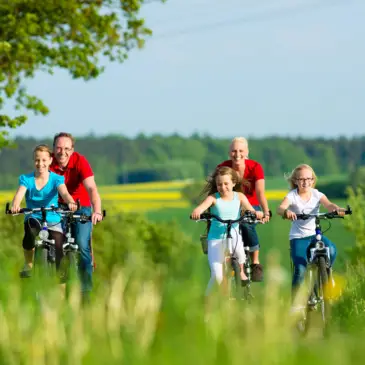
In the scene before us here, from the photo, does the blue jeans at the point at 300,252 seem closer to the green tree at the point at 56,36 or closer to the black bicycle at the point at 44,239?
the black bicycle at the point at 44,239

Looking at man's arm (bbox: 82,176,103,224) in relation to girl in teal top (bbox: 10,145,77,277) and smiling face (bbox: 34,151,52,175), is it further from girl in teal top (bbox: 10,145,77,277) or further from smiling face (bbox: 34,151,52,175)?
smiling face (bbox: 34,151,52,175)

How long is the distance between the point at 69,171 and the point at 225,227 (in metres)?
1.64

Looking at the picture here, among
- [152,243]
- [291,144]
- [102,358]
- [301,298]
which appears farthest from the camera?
[291,144]

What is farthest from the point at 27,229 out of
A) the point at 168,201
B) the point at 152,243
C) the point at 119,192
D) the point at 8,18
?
the point at 119,192

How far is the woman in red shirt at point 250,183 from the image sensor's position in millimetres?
9727

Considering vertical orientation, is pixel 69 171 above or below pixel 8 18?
below

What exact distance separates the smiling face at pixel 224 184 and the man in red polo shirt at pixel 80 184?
1.17 meters

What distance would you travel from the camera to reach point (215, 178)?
9.31 meters

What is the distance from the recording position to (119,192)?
80.4m

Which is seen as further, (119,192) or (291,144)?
(291,144)

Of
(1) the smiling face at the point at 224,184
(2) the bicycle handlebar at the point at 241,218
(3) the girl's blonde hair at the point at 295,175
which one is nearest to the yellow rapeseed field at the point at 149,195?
(2) the bicycle handlebar at the point at 241,218

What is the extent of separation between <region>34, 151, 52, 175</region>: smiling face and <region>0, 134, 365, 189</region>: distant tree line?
215 feet

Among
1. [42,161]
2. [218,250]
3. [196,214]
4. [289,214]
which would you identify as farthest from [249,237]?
[42,161]

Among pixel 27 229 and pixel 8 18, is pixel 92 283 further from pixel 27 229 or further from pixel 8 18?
pixel 8 18
